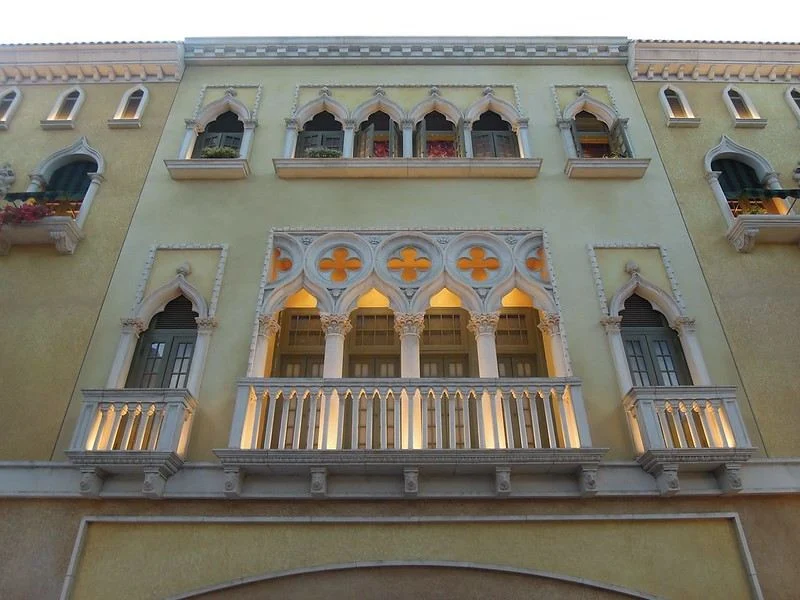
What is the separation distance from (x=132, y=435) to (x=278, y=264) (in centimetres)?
340

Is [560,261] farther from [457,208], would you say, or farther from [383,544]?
[383,544]

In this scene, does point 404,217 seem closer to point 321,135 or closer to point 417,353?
point 417,353

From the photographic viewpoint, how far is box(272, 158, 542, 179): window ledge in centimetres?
996

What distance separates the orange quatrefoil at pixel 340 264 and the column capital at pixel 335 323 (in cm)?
77

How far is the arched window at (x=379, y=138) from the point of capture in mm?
10773

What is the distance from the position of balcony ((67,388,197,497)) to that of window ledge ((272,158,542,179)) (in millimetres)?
4576

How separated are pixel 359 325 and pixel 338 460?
369 centimetres

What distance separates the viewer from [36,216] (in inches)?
350

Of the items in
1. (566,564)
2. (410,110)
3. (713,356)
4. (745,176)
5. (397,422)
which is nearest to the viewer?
(566,564)

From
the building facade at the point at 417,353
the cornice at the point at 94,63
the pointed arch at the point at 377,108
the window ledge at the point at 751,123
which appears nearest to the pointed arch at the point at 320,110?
the building facade at the point at 417,353

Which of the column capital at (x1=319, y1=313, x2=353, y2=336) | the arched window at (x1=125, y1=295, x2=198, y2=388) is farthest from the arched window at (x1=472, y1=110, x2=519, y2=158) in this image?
the arched window at (x1=125, y1=295, x2=198, y2=388)

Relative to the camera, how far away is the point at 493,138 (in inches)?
434

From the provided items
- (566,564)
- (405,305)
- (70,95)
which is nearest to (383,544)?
(566,564)

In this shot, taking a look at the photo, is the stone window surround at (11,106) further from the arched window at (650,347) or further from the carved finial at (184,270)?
the arched window at (650,347)
